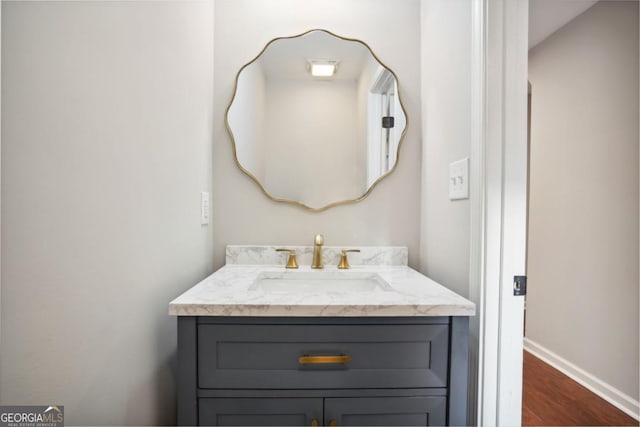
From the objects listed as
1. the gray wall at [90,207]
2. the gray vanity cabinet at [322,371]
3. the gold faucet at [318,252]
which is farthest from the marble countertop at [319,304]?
the gold faucet at [318,252]

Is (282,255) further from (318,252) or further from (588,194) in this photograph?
(588,194)

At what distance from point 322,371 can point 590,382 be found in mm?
2168

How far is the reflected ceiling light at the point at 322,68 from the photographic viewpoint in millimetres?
1541

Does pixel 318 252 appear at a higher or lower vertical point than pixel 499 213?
lower

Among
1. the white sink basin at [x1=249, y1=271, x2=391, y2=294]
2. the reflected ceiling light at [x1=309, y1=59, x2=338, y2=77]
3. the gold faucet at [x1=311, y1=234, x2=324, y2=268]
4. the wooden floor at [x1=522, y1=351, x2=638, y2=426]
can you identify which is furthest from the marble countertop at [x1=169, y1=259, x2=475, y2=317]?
the wooden floor at [x1=522, y1=351, x2=638, y2=426]

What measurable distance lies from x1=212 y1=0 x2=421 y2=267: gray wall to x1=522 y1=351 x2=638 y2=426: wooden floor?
114 cm

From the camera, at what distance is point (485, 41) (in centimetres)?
102

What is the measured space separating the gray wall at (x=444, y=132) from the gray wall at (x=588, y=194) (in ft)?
4.39

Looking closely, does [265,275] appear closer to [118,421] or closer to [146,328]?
[146,328]

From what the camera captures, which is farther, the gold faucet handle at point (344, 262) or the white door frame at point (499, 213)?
the gold faucet handle at point (344, 262)

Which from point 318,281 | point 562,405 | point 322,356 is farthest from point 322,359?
point 562,405

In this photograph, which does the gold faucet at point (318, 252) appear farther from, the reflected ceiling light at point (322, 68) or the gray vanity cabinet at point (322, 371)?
the reflected ceiling light at point (322, 68)

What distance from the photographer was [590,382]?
2082 mm

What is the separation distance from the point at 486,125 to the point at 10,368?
1275 mm
